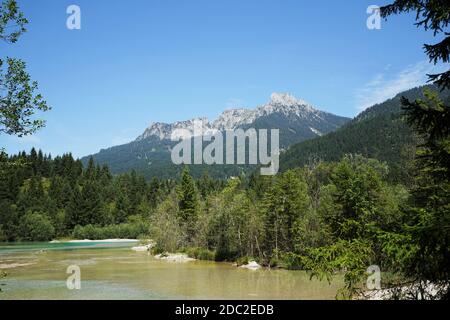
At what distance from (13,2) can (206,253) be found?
48.2 metres

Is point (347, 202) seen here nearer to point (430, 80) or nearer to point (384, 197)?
point (384, 197)

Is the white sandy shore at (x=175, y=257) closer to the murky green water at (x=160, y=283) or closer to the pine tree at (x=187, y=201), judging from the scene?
the pine tree at (x=187, y=201)

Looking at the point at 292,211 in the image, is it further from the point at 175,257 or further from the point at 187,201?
the point at 187,201

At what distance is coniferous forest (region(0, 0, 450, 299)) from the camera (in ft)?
25.9

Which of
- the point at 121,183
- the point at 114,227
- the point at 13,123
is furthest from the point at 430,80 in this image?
the point at 121,183

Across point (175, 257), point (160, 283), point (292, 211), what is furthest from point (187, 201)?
point (160, 283)

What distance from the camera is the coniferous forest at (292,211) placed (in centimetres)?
791

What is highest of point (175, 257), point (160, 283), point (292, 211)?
point (292, 211)

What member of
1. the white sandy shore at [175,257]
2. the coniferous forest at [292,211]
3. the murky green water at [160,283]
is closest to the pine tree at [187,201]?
the coniferous forest at [292,211]

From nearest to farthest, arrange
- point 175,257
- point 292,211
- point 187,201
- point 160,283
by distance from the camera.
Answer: point 160,283, point 292,211, point 175,257, point 187,201

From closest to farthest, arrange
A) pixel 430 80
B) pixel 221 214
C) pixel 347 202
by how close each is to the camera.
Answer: pixel 430 80
pixel 347 202
pixel 221 214

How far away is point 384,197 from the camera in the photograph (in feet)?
134

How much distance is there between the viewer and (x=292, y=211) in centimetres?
4728
